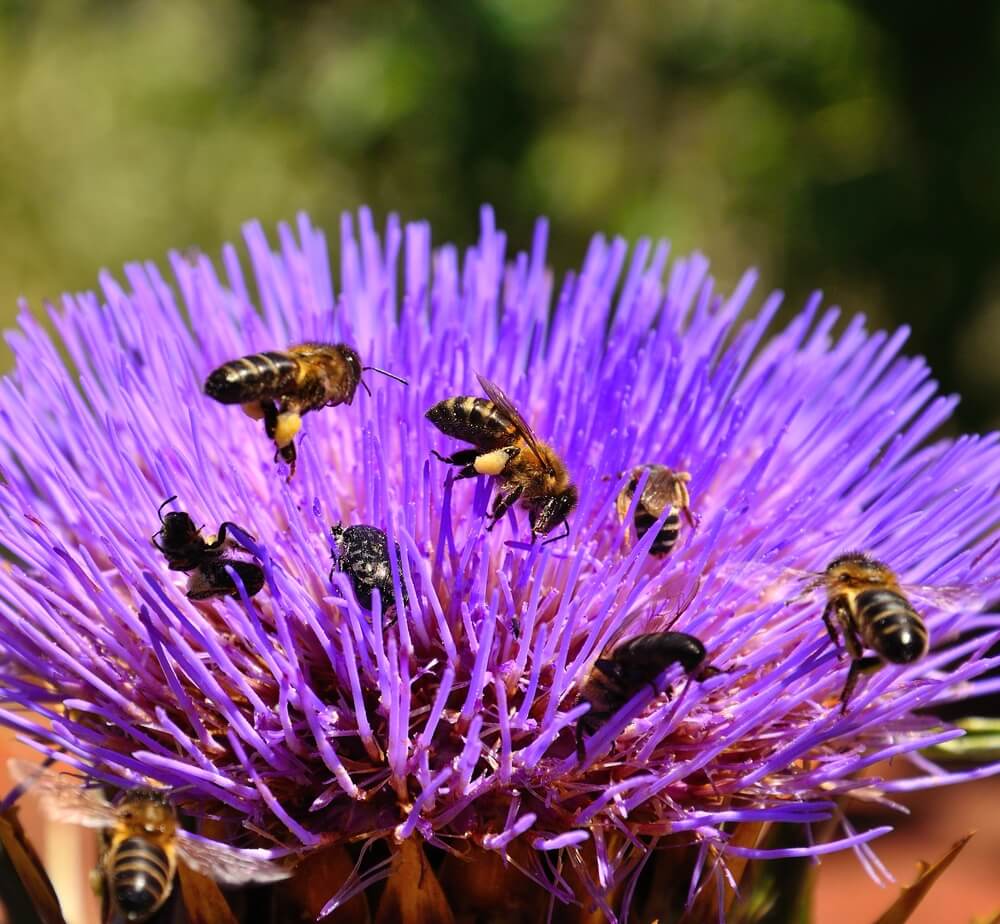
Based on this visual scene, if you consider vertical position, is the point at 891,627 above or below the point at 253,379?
below

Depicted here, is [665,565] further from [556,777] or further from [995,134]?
[995,134]

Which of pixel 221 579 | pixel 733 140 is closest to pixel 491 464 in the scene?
pixel 221 579

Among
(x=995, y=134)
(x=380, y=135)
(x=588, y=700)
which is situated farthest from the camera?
(x=380, y=135)

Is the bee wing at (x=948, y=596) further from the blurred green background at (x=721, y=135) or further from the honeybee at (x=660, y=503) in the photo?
the blurred green background at (x=721, y=135)

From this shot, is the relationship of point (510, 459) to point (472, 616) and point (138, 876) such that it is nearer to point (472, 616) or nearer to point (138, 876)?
point (472, 616)

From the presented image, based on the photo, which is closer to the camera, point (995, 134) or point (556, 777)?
point (556, 777)

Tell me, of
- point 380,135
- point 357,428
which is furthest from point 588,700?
point 380,135
